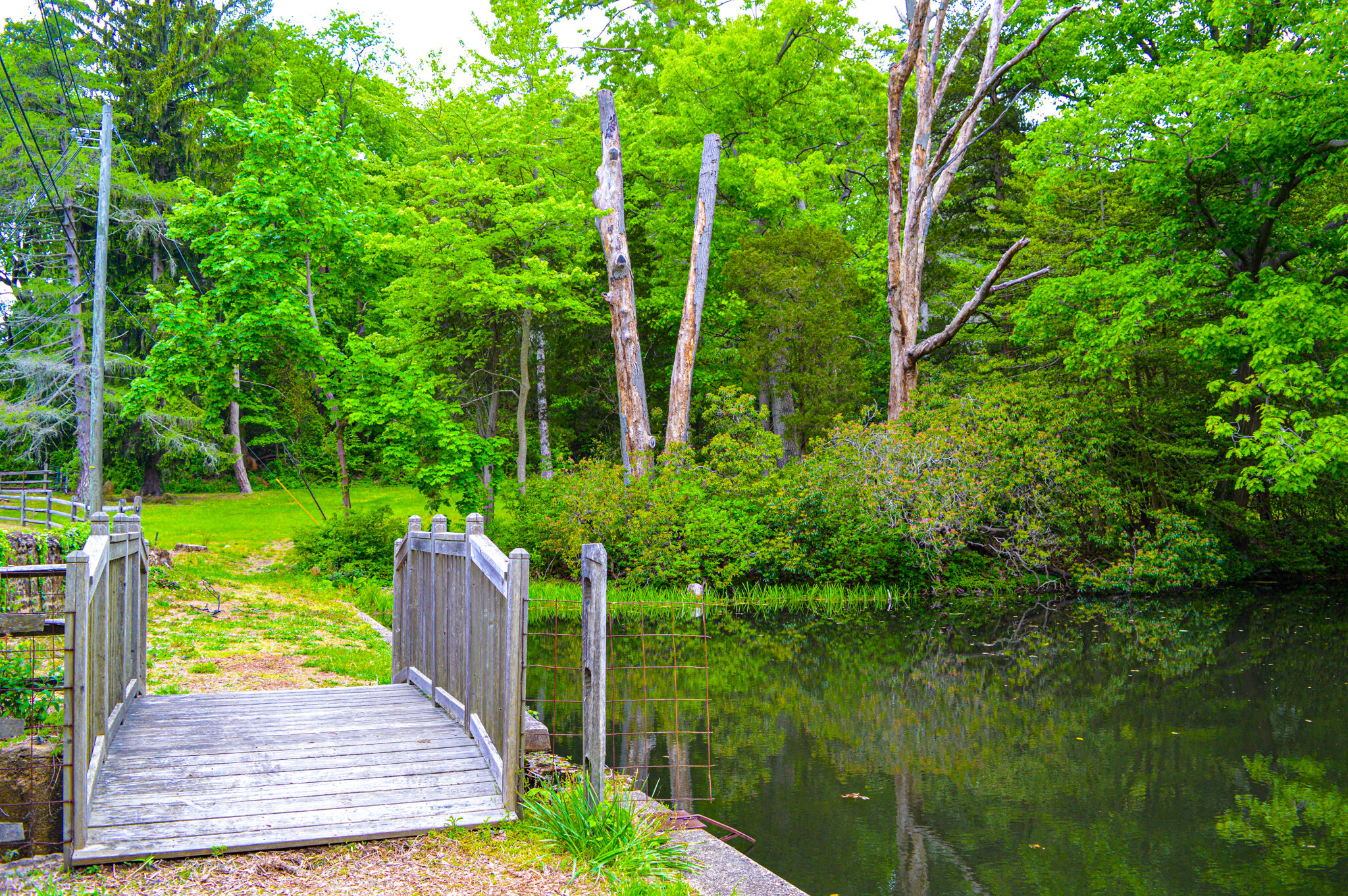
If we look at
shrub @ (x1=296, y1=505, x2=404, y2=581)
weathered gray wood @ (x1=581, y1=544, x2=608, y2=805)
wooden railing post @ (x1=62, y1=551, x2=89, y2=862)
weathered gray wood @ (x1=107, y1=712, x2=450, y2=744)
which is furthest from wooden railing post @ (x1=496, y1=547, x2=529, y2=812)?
shrub @ (x1=296, y1=505, x2=404, y2=581)

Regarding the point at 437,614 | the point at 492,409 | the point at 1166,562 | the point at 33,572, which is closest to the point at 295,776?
the point at 33,572

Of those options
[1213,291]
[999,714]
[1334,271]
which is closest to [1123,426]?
[1213,291]

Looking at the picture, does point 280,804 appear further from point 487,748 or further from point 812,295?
point 812,295

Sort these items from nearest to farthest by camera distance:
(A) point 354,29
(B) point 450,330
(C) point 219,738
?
(C) point 219,738 → (B) point 450,330 → (A) point 354,29

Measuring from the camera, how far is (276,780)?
4676 millimetres

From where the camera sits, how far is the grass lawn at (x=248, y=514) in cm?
2152

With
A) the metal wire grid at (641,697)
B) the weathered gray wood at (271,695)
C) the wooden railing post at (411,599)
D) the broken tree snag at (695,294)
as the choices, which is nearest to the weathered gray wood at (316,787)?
the metal wire grid at (641,697)

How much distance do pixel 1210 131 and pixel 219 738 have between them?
1668 centimetres

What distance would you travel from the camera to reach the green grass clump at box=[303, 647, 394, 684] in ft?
29.0

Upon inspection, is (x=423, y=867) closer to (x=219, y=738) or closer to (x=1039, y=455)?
(x=219, y=738)

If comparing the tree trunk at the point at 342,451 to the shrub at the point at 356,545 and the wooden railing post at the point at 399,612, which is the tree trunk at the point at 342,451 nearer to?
the shrub at the point at 356,545

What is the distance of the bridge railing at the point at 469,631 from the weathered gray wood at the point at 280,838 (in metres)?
0.31

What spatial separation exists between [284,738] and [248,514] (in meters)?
24.2

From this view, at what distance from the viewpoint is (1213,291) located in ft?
55.2
